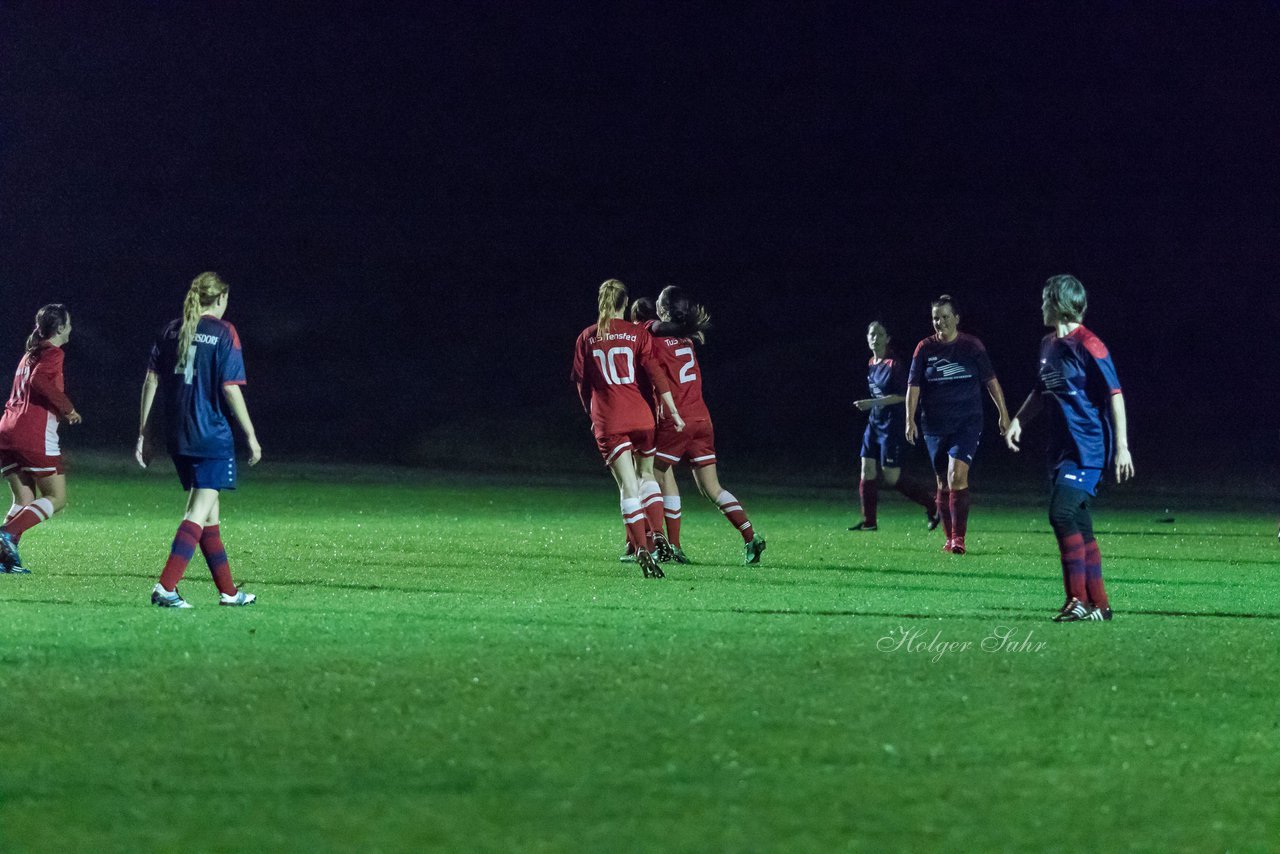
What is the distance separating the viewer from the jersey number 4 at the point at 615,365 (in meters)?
12.9

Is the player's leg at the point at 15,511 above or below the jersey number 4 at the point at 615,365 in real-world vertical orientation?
below

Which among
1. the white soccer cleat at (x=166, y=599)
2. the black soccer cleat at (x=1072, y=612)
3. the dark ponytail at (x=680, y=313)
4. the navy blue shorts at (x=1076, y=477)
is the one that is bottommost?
the white soccer cleat at (x=166, y=599)

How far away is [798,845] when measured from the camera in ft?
15.8

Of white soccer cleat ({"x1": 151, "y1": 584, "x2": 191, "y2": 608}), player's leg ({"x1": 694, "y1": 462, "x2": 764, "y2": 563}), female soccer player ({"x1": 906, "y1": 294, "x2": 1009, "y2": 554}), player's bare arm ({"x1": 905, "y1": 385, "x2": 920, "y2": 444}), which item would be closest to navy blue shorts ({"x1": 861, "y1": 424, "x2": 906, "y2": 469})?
female soccer player ({"x1": 906, "y1": 294, "x2": 1009, "y2": 554})

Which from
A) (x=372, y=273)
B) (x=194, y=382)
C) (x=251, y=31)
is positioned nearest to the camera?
(x=194, y=382)

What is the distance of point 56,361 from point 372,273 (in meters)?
30.7

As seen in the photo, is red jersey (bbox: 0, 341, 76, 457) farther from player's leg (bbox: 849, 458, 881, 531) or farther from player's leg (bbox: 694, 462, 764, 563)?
player's leg (bbox: 849, 458, 881, 531)

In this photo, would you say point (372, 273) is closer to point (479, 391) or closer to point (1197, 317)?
point (479, 391)

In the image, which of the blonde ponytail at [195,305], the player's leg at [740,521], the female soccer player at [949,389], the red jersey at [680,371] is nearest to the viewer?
the blonde ponytail at [195,305]

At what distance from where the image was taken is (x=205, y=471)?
9.95 m

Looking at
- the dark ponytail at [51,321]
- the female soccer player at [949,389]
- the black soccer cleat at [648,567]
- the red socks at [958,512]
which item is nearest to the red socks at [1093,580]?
the black soccer cleat at [648,567]

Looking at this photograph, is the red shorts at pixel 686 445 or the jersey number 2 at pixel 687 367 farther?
the red shorts at pixel 686 445

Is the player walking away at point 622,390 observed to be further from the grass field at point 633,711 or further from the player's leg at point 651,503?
the grass field at point 633,711

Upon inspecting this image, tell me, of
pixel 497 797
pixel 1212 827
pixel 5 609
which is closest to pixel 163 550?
pixel 5 609
